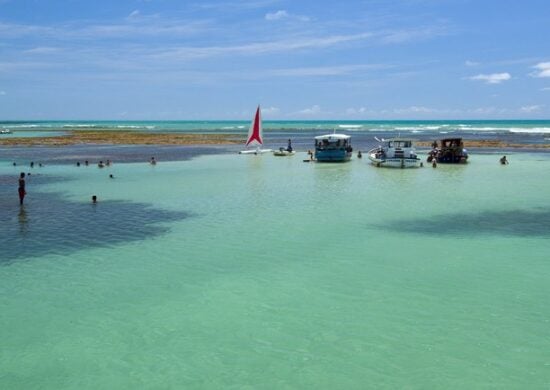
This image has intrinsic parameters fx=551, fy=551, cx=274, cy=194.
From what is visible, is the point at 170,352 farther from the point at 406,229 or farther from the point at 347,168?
the point at 347,168

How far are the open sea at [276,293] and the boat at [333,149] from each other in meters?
23.1

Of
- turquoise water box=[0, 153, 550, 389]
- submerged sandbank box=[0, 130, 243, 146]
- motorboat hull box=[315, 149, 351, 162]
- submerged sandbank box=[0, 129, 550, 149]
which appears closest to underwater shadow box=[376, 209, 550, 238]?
turquoise water box=[0, 153, 550, 389]

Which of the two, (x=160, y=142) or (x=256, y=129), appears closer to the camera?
(x=256, y=129)

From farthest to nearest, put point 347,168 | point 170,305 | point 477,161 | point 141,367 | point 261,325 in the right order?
1. point 477,161
2. point 347,168
3. point 170,305
4. point 261,325
5. point 141,367

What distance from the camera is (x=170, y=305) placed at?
1361cm

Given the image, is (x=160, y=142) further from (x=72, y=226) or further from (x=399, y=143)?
(x=72, y=226)

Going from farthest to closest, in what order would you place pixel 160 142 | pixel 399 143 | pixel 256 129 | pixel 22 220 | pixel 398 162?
1. pixel 160 142
2. pixel 256 129
3. pixel 399 143
4. pixel 398 162
5. pixel 22 220

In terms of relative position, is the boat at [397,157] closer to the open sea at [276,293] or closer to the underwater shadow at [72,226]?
the open sea at [276,293]

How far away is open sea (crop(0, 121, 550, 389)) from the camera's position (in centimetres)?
1034

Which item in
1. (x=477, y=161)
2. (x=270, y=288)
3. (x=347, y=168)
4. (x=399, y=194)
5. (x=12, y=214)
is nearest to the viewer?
(x=270, y=288)

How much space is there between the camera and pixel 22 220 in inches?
942

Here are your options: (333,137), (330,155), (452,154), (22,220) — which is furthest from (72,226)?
(452,154)

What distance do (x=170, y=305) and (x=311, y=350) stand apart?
13.8 feet

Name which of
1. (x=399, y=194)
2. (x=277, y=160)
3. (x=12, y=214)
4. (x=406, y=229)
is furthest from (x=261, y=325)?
(x=277, y=160)
